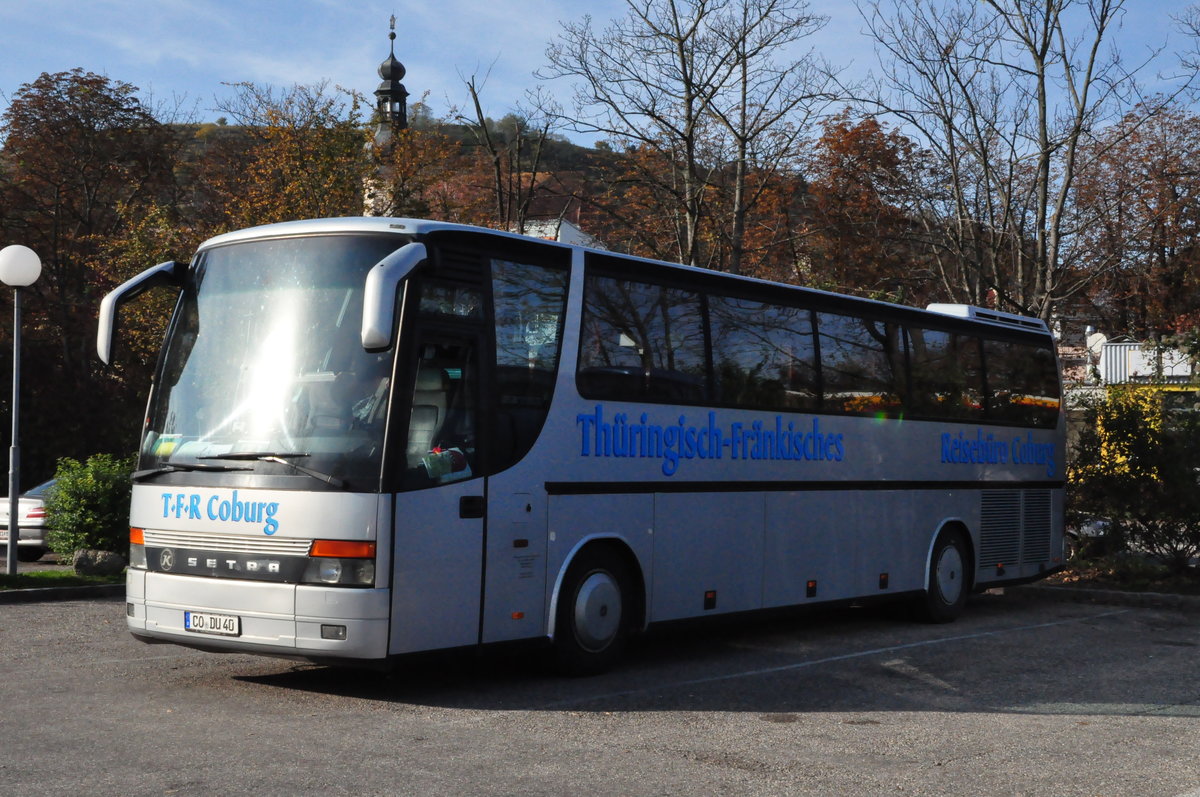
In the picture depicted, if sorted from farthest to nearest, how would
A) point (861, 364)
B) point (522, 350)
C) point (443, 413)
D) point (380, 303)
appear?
point (861, 364) < point (522, 350) < point (443, 413) < point (380, 303)

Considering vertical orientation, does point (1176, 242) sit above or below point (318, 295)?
above

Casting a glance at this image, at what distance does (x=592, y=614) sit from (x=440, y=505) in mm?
1842

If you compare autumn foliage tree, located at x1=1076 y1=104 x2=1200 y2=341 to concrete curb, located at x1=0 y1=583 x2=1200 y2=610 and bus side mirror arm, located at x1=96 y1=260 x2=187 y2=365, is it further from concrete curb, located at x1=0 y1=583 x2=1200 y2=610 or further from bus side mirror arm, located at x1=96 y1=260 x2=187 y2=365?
bus side mirror arm, located at x1=96 y1=260 x2=187 y2=365

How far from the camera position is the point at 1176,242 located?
174 ft

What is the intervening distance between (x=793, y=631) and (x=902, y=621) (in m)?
1.89

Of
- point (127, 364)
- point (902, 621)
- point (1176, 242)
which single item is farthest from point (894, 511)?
point (1176, 242)

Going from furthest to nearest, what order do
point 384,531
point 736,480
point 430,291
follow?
1. point 736,480
2. point 430,291
3. point 384,531

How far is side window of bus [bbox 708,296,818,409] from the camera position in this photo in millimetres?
11719

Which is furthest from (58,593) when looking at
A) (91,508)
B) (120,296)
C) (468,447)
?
(468,447)

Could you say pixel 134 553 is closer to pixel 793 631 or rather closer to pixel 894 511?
pixel 793 631

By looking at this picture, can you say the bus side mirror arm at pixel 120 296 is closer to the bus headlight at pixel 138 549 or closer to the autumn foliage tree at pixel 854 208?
the bus headlight at pixel 138 549

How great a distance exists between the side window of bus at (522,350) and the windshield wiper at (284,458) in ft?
4.17

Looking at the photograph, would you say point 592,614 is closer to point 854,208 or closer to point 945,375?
point 945,375

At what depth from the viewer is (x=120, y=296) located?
31.3ft
